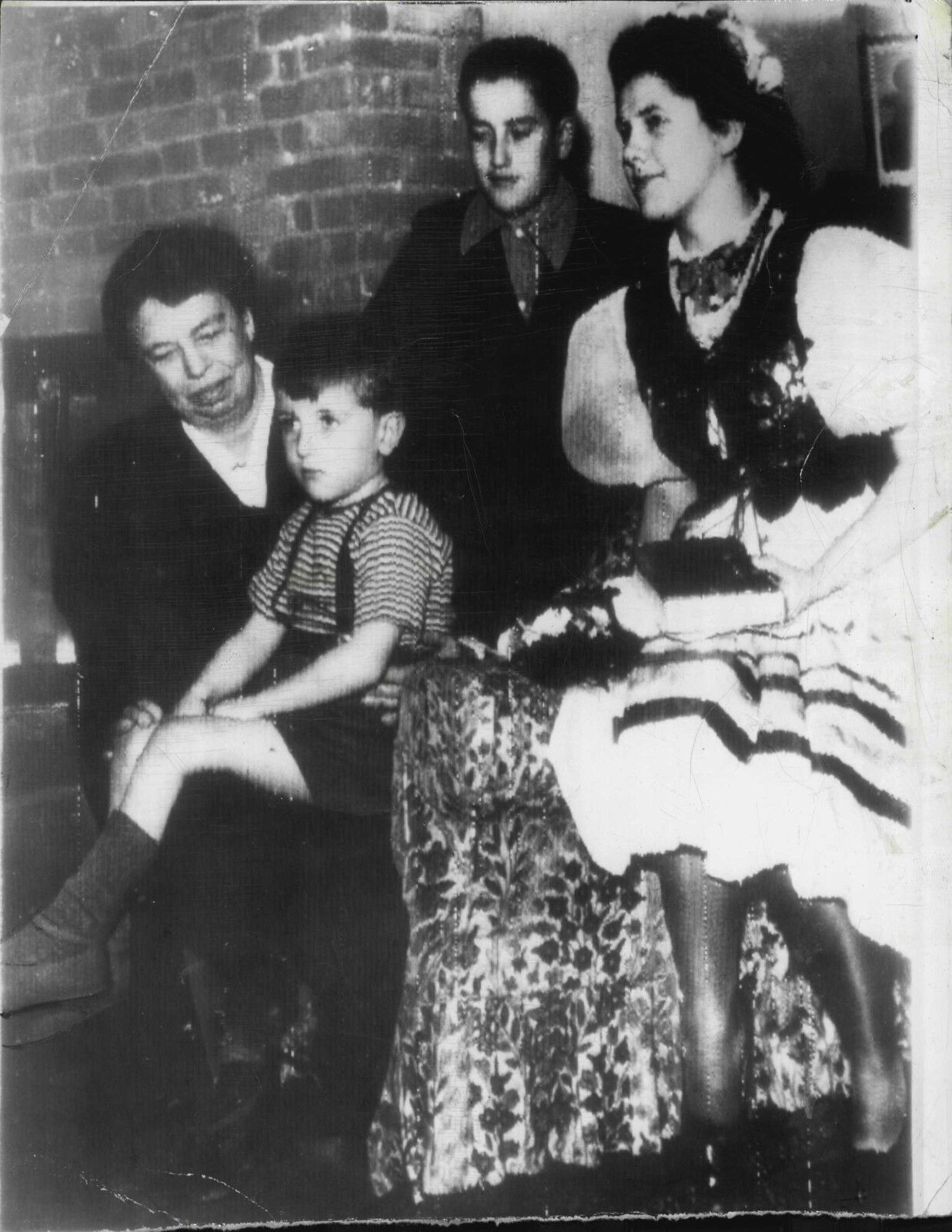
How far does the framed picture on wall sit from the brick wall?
810mm

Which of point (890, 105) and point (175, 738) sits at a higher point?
point (890, 105)

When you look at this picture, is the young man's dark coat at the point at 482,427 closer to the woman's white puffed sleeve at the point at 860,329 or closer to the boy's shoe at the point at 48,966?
the woman's white puffed sleeve at the point at 860,329

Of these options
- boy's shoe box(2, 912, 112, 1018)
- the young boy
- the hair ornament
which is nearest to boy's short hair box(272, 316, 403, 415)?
the young boy

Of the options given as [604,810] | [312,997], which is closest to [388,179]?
[604,810]

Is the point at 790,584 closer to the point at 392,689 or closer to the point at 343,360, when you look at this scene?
the point at 392,689

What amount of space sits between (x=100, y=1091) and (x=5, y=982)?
0.29 m

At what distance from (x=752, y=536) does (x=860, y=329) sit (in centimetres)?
48

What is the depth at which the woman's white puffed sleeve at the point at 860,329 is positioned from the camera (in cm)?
196

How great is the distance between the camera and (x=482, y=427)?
1931 mm

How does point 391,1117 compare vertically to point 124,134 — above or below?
below

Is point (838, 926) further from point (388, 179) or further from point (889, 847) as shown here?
point (388, 179)

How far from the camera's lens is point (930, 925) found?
196cm

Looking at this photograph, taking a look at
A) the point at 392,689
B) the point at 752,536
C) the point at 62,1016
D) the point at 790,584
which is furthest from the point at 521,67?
the point at 62,1016

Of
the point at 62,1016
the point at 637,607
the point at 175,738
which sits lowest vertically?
the point at 62,1016
